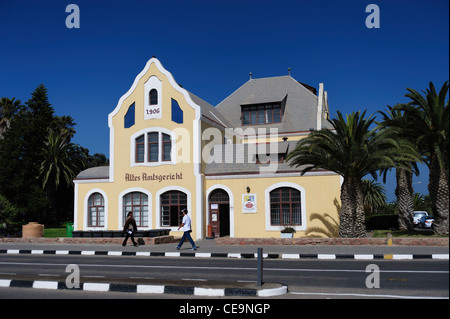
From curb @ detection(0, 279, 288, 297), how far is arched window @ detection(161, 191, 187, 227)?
1782 cm

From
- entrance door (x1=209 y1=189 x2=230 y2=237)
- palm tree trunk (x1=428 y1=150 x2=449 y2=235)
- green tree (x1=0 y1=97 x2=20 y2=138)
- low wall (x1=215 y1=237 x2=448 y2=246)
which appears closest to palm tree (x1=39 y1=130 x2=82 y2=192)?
green tree (x1=0 y1=97 x2=20 y2=138)

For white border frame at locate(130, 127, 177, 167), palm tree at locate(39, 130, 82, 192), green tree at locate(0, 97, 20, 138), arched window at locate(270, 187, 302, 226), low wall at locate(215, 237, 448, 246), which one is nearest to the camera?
low wall at locate(215, 237, 448, 246)

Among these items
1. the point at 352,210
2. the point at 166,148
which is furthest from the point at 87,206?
the point at 352,210

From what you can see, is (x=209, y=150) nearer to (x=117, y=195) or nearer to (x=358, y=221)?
(x=117, y=195)

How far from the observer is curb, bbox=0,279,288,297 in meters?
8.23

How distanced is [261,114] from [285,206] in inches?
421

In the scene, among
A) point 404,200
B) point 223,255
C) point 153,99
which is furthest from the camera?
point 153,99

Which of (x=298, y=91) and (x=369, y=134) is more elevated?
(x=298, y=91)

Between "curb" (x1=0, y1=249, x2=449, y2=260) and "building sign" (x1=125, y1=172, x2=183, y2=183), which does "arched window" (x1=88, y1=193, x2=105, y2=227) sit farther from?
"curb" (x1=0, y1=249, x2=449, y2=260)

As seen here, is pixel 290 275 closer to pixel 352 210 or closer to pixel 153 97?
pixel 352 210

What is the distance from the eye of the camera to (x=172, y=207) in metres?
27.7

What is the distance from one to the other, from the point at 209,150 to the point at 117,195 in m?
6.90

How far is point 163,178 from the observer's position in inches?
1094

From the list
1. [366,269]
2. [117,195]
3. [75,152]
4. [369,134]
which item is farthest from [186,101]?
[75,152]
